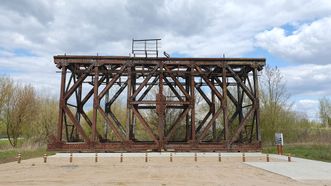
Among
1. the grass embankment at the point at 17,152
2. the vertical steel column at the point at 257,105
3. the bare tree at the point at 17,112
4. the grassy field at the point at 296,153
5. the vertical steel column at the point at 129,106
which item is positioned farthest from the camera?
the bare tree at the point at 17,112

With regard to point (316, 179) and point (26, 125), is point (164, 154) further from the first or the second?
point (26, 125)

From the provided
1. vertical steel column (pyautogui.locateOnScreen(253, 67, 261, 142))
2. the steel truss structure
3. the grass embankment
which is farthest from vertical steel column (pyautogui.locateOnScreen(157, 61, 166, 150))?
the grass embankment

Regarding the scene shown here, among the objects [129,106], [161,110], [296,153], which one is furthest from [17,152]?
[296,153]

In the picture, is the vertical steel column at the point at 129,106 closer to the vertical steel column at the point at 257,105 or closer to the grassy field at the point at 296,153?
the grassy field at the point at 296,153

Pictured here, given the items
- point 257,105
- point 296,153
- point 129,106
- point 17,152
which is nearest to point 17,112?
point 17,152

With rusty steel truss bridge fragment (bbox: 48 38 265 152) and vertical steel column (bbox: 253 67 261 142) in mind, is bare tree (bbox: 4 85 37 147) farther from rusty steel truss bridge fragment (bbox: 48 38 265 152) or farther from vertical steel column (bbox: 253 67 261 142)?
vertical steel column (bbox: 253 67 261 142)

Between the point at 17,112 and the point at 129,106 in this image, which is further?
the point at 17,112

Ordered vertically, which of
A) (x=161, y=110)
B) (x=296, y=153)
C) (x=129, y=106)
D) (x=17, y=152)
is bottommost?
(x=296, y=153)

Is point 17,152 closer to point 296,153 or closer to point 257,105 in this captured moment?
point 257,105

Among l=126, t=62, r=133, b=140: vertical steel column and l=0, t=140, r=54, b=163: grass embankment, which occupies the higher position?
l=126, t=62, r=133, b=140: vertical steel column

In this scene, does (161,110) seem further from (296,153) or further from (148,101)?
(296,153)

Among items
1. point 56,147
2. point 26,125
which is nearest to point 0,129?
point 26,125

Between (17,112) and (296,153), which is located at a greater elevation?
(17,112)

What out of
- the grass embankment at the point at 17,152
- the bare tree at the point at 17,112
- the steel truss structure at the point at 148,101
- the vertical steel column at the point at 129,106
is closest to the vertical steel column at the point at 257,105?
the steel truss structure at the point at 148,101
